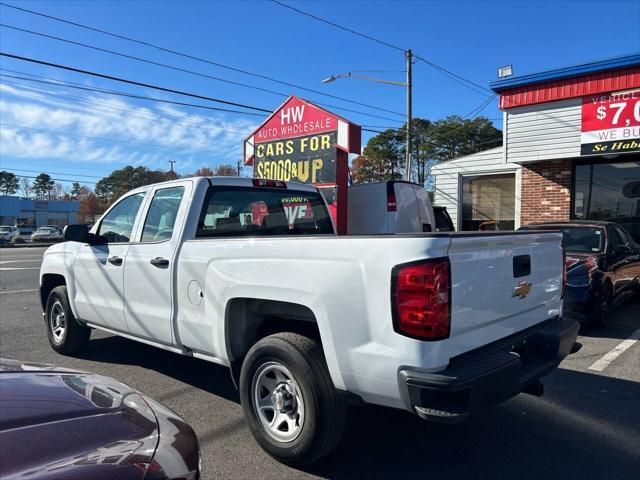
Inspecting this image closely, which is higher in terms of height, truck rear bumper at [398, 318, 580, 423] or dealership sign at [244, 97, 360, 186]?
dealership sign at [244, 97, 360, 186]

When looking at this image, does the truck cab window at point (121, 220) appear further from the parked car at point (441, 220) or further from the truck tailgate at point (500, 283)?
the parked car at point (441, 220)

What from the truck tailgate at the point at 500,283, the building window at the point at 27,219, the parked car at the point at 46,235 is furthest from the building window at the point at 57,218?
the truck tailgate at the point at 500,283

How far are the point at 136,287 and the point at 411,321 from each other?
2.85 meters

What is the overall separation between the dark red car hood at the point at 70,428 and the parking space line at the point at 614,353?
495 cm

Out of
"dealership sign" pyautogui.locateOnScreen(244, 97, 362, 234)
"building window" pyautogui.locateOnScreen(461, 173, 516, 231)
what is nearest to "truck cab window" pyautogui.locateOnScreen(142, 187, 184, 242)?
"dealership sign" pyautogui.locateOnScreen(244, 97, 362, 234)

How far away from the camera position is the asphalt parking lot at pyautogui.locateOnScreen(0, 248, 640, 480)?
316 cm

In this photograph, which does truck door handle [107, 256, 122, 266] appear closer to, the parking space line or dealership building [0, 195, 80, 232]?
the parking space line

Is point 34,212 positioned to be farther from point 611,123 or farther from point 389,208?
point 611,123

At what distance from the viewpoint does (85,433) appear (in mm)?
1811

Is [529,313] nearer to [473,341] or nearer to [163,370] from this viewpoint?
[473,341]

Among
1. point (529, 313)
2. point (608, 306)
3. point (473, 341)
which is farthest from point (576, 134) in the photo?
point (473, 341)

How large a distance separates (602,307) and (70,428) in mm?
7082

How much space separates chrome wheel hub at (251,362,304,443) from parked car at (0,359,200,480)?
1015mm

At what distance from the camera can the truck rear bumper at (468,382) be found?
8.18 feet
